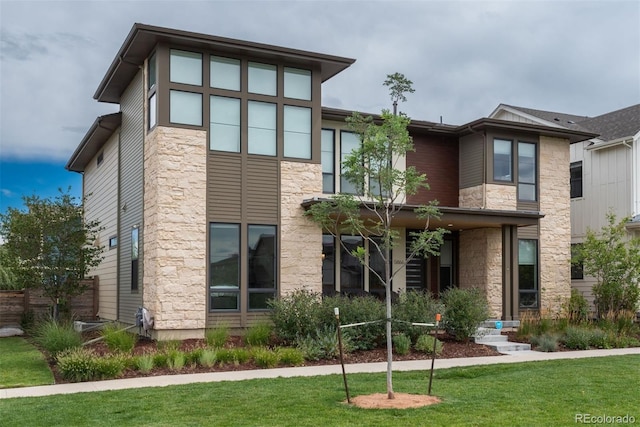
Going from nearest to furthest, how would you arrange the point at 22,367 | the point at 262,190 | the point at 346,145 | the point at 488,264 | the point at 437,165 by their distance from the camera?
the point at 22,367 < the point at 262,190 < the point at 346,145 < the point at 488,264 < the point at 437,165

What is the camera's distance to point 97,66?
71.6 feet

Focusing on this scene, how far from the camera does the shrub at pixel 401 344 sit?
573 inches

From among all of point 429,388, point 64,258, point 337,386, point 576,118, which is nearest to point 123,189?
point 64,258

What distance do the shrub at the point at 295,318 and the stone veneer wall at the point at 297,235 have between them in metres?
1.94

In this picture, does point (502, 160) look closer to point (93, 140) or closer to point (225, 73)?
point (225, 73)

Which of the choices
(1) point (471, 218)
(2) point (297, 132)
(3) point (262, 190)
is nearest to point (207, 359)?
(3) point (262, 190)

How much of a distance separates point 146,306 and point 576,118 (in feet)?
64.2

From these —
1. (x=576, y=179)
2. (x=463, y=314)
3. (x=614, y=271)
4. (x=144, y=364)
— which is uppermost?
(x=576, y=179)

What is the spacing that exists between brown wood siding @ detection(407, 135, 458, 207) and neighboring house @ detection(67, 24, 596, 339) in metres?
0.09

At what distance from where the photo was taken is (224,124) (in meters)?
16.7

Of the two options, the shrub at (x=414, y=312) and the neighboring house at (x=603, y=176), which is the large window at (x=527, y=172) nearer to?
the neighboring house at (x=603, y=176)

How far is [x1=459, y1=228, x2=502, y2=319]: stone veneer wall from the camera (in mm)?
20531

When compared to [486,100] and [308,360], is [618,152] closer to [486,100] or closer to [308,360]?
[486,100]

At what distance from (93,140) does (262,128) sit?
8366mm
